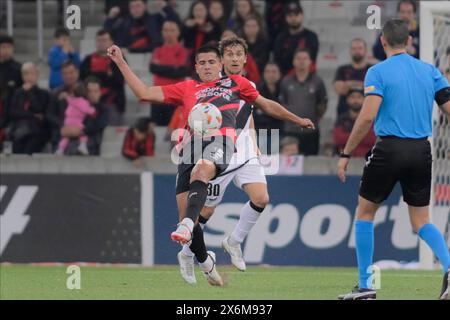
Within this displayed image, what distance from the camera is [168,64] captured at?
17.8 metres

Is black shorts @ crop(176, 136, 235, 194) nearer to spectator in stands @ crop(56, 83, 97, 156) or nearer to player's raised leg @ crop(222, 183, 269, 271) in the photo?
player's raised leg @ crop(222, 183, 269, 271)

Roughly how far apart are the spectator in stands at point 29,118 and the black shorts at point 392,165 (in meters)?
8.57

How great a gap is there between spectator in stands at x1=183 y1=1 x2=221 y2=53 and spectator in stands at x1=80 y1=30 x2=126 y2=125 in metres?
1.17

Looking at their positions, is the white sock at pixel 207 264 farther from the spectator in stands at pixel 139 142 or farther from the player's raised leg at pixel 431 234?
the spectator in stands at pixel 139 142

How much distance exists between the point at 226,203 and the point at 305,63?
2278mm

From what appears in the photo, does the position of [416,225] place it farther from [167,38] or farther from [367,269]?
[167,38]

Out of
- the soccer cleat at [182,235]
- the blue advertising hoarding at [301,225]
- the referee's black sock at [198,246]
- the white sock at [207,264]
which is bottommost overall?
the blue advertising hoarding at [301,225]

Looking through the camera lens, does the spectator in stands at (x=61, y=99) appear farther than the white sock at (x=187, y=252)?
Yes

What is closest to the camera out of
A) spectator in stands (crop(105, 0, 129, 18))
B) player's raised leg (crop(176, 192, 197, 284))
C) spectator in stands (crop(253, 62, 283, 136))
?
player's raised leg (crop(176, 192, 197, 284))

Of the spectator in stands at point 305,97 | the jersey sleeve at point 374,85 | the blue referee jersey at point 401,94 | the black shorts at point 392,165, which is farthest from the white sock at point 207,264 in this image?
the spectator in stands at point 305,97

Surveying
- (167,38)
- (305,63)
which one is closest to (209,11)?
(167,38)

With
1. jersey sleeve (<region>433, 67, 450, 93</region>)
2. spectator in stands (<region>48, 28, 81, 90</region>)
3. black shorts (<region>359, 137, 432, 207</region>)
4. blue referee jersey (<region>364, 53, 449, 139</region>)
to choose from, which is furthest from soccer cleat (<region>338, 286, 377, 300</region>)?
spectator in stands (<region>48, 28, 81, 90</region>)

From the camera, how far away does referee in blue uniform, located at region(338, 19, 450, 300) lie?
9.66 m

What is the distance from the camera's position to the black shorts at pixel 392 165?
9703mm
